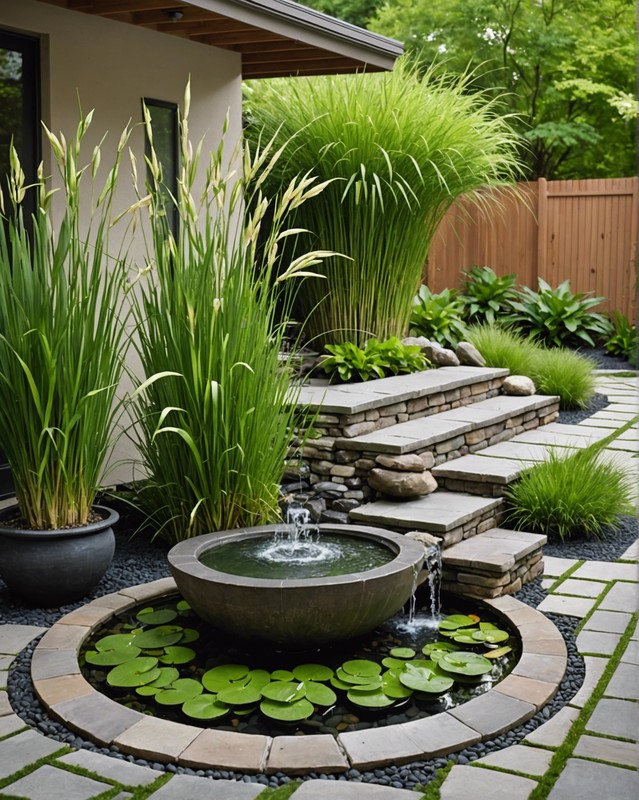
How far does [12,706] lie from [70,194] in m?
1.81

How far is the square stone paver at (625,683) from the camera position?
3.00 metres

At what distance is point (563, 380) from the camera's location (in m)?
7.77

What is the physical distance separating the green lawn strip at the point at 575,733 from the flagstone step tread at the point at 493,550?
0.64 metres

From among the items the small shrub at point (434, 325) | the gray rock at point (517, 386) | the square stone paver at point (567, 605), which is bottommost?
the square stone paver at point (567, 605)

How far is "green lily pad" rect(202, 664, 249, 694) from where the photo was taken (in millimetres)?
3113

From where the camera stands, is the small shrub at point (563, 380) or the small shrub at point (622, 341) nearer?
the small shrub at point (563, 380)

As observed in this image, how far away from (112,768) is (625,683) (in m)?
1.65

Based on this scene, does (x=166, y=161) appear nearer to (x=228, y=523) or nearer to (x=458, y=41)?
(x=228, y=523)

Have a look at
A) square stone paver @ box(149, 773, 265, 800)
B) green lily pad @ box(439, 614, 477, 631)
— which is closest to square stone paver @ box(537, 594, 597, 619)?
green lily pad @ box(439, 614, 477, 631)

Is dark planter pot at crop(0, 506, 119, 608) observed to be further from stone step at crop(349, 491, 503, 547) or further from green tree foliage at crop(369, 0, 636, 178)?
green tree foliage at crop(369, 0, 636, 178)

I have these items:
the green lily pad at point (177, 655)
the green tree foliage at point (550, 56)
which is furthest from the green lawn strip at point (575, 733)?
the green tree foliage at point (550, 56)

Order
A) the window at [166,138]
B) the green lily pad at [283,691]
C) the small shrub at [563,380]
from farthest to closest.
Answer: the small shrub at [563,380], the window at [166,138], the green lily pad at [283,691]

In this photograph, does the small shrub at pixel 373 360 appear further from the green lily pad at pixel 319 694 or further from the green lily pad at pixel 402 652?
the green lily pad at pixel 319 694

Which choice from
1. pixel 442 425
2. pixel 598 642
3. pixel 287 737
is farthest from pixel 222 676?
pixel 442 425
